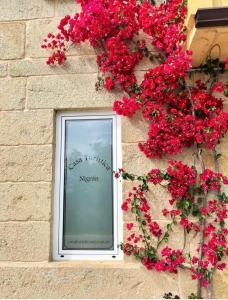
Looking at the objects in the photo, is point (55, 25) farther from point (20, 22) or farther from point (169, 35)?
Result: point (169, 35)

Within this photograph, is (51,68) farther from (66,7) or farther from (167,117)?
(167,117)

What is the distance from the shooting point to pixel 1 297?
285 centimetres

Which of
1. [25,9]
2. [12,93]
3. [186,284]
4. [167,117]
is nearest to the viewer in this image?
[186,284]

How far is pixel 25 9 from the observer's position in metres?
3.32

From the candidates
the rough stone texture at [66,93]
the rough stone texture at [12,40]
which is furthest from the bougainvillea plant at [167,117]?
the rough stone texture at [12,40]

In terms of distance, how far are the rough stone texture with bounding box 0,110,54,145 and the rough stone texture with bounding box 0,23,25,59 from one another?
1.93ft

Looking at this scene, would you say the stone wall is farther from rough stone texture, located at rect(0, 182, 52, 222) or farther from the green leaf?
the green leaf

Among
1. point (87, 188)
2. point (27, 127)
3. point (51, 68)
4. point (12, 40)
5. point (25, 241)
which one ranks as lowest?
point (25, 241)

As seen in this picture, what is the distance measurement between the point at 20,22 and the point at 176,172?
2.07 metres

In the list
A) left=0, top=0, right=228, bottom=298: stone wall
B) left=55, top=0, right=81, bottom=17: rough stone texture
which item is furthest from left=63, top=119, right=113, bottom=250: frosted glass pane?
left=55, top=0, right=81, bottom=17: rough stone texture

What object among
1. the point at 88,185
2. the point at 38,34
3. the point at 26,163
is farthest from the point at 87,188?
the point at 38,34

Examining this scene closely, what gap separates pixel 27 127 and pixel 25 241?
1004mm

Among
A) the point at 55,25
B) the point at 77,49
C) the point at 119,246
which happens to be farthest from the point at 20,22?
the point at 119,246

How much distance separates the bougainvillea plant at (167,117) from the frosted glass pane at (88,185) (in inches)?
8.2
